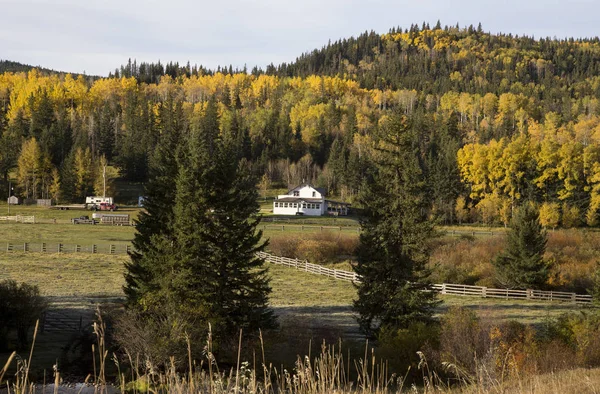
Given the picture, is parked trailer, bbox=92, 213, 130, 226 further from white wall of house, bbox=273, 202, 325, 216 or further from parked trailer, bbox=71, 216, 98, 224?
white wall of house, bbox=273, 202, 325, 216

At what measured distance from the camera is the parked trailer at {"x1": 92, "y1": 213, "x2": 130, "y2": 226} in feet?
Result: 265

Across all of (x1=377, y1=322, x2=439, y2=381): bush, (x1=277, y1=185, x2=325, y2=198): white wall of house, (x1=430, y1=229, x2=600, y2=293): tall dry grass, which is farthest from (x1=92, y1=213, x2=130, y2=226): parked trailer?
(x1=377, y1=322, x2=439, y2=381): bush

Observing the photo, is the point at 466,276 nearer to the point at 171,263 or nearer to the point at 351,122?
the point at 171,263

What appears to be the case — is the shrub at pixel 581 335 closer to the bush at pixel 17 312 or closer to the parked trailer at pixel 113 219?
the bush at pixel 17 312

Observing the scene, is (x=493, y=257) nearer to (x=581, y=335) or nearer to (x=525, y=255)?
(x=525, y=255)

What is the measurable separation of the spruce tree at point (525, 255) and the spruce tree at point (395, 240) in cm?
2186

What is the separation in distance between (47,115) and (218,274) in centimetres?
11463

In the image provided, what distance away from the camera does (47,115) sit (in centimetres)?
12719

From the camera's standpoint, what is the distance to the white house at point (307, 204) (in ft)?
317

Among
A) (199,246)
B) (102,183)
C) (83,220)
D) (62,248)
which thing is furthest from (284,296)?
(102,183)

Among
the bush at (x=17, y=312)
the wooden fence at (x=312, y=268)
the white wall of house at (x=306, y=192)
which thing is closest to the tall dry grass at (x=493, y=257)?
the wooden fence at (x=312, y=268)

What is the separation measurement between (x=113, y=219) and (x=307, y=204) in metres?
32.7

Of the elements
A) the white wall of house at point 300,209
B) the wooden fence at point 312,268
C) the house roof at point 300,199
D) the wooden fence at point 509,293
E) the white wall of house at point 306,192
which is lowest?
the wooden fence at point 509,293

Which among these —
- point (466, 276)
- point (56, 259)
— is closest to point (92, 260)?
point (56, 259)
